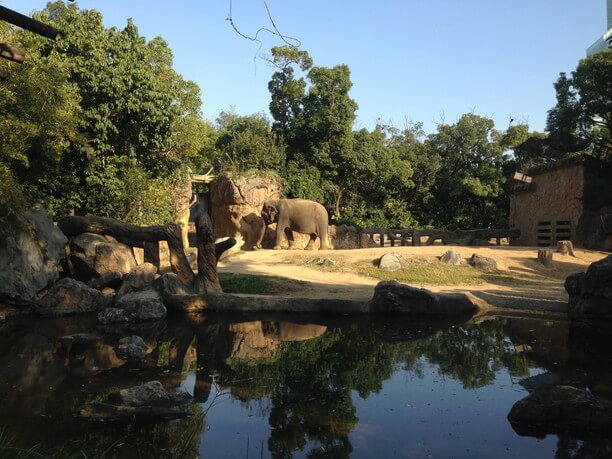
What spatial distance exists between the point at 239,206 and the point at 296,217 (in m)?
2.88

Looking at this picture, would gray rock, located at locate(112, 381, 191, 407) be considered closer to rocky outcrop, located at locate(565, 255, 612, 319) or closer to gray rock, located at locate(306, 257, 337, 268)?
rocky outcrop, located at locate(565, 255, 612, 319)

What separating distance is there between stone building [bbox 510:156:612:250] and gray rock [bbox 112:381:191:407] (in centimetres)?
1874

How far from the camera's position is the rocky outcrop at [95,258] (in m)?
12.6

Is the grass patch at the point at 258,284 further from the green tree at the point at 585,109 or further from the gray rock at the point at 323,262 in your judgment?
the green tree at the point at 585,109

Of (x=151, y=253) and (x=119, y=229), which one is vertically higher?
(x=119, y=229)

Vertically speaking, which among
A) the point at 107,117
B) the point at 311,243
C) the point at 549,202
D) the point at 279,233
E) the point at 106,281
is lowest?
the point at 106,281

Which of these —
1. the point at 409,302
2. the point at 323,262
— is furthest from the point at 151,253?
the point at 409,302

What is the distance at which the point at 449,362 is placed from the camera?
7449mm

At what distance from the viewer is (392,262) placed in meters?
16.7

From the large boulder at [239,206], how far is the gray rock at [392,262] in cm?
841

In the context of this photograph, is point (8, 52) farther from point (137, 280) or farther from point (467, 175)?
point (467, 175)

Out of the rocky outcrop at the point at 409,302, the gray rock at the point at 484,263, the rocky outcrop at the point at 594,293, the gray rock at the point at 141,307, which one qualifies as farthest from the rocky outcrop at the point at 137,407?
the gray rock at the point at 484,263

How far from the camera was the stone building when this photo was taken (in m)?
20.3

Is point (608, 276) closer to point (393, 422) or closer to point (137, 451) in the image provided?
point (393, 422)
